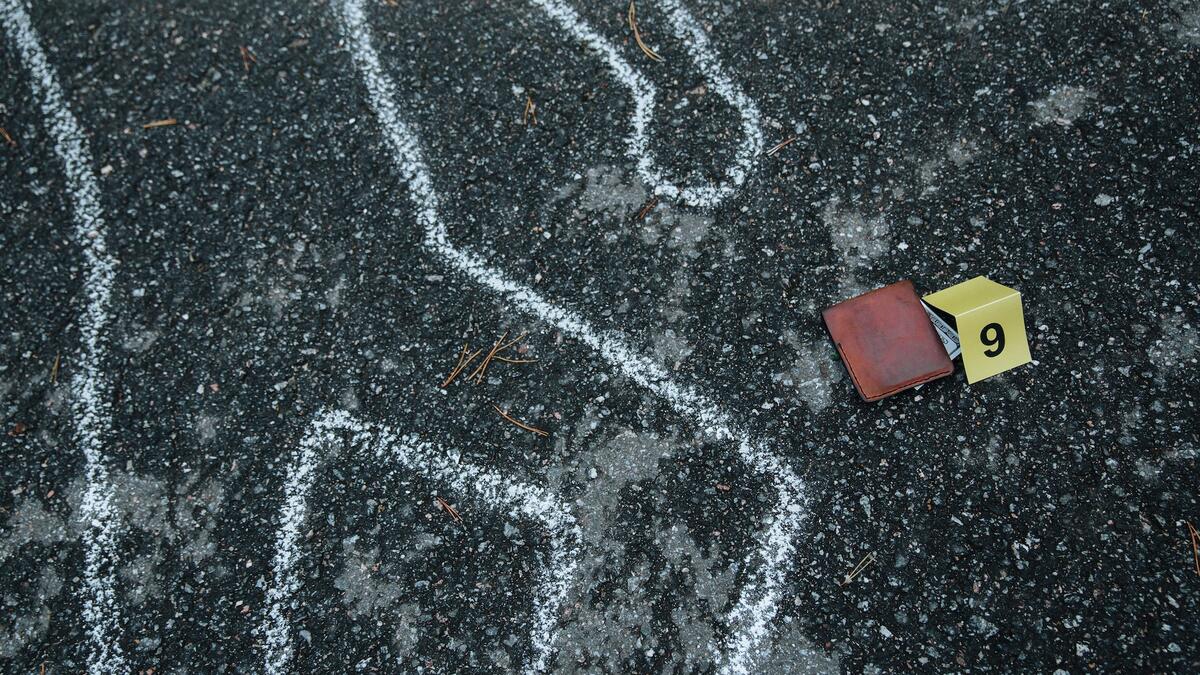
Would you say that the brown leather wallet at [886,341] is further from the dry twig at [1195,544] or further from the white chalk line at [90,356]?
the white chalk line at [90,356]

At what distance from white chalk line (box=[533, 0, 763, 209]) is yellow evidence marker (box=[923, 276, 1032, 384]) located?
0.71 m

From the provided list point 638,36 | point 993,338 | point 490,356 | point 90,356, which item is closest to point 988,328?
point 993,338

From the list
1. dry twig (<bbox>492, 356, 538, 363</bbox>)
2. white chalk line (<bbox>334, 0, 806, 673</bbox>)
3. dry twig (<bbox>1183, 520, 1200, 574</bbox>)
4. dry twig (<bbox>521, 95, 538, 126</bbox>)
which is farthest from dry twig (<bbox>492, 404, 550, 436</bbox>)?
dry twig (<bbox>1183, 520, 1200, 574</bbox>)

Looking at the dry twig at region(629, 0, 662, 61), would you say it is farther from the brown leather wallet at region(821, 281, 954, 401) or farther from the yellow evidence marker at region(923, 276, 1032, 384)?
the yellow evidence marker at region(923, 276, 1032, 384)

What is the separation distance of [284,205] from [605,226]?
101 centimetres

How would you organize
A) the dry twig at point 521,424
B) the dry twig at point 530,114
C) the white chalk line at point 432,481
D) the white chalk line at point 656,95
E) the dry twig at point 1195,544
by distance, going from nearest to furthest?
1. the dry twig at point 1195,544
2. the white chalk line at point 432,481
3. the dry twig at point 521,424
4. the white chalk line at point 656,95
5. the dry twig at point 530,114

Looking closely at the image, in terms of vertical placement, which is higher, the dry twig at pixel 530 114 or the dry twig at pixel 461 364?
the dry twig at pixel 530 114

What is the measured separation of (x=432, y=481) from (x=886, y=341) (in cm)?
124

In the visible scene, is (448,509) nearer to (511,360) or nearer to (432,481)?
(432,481)

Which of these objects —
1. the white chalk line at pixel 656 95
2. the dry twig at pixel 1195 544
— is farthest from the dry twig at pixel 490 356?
the dry twig at pixel 1195 544

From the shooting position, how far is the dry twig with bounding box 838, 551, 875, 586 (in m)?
1.91

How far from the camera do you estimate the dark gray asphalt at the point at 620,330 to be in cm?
191

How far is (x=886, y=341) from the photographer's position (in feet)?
6.70

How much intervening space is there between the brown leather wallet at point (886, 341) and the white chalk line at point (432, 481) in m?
0.84
